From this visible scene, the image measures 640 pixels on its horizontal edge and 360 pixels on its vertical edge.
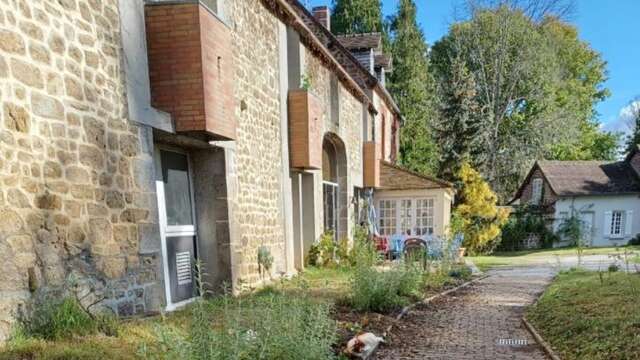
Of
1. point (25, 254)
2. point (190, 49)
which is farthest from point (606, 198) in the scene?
point (25, 254)

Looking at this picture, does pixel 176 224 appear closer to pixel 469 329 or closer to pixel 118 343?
pixel 118 343

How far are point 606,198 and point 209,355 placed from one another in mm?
28734

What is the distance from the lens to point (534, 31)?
1164 inches

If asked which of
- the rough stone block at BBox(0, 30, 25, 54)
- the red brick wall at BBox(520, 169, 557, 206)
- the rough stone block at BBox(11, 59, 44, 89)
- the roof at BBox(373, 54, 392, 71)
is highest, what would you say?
the roof at BBox(373, 54, 392, 71)

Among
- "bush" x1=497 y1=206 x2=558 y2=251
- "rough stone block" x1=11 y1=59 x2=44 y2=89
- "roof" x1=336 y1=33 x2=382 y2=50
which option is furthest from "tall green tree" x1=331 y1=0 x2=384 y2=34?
"rough stone block" x1=11 y1=59 x2=44 y2=89

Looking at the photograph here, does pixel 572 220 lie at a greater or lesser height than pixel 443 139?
lesser

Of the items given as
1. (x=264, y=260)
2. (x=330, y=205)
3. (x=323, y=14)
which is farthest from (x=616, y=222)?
(x=264, y=260)

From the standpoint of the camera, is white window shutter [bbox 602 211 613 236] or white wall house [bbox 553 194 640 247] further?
white window shutter [bbox 602 211 613 236]

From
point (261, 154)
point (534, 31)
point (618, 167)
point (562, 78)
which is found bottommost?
point (618, 167)

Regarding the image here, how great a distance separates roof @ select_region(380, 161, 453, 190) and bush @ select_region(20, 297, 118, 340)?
13.8m

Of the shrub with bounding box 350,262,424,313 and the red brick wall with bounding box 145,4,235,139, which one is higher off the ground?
the red brick wall with bounding box 145,4,235,139

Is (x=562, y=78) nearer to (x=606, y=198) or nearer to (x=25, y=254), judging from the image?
(x=606, y=198)

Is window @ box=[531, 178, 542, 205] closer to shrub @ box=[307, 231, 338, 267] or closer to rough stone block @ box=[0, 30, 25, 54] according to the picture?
shrub @ box=[307, 231, 338, 267]

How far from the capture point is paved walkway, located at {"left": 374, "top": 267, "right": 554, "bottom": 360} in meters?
5.00
